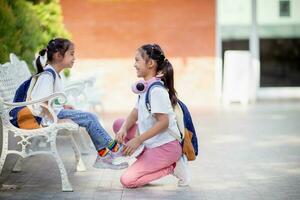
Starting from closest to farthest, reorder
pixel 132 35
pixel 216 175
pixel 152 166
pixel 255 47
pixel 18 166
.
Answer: pixel 152 166 → pixel 216 175 → pixel 18 166 → pixel 132 35 → pixel 255 47

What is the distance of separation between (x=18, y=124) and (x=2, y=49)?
249 centimetres

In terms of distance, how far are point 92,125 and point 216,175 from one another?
1399 millimetres

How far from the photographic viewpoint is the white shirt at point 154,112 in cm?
669

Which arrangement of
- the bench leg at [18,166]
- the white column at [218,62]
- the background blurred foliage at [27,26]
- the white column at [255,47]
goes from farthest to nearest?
the white column at [255,47] → the white column at [218,62] → the background blurred foliage at [27,26] → the bench leg at [18,166]

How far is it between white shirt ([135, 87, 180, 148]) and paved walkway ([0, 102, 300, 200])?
40 cm

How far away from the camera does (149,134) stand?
6676mm

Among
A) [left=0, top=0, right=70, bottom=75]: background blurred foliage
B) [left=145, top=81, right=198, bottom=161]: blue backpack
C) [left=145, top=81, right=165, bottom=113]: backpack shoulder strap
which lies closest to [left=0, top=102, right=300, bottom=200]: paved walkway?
[left=145, top=81, right=198, bottom=161]: blue backpack

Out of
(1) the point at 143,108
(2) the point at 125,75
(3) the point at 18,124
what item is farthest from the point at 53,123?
(2) the point at 125,75

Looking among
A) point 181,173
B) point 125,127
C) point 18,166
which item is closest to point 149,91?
point 125,127

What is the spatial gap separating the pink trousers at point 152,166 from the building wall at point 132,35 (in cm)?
983

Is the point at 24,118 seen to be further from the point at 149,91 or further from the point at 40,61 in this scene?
the point at 149,91

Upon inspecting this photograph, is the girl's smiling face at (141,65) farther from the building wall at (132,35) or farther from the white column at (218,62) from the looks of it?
the white column at (218,62)

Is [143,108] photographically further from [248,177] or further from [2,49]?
[2,49]

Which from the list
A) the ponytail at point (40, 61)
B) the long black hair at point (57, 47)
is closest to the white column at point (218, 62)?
the ponytail at point (40, 61)
